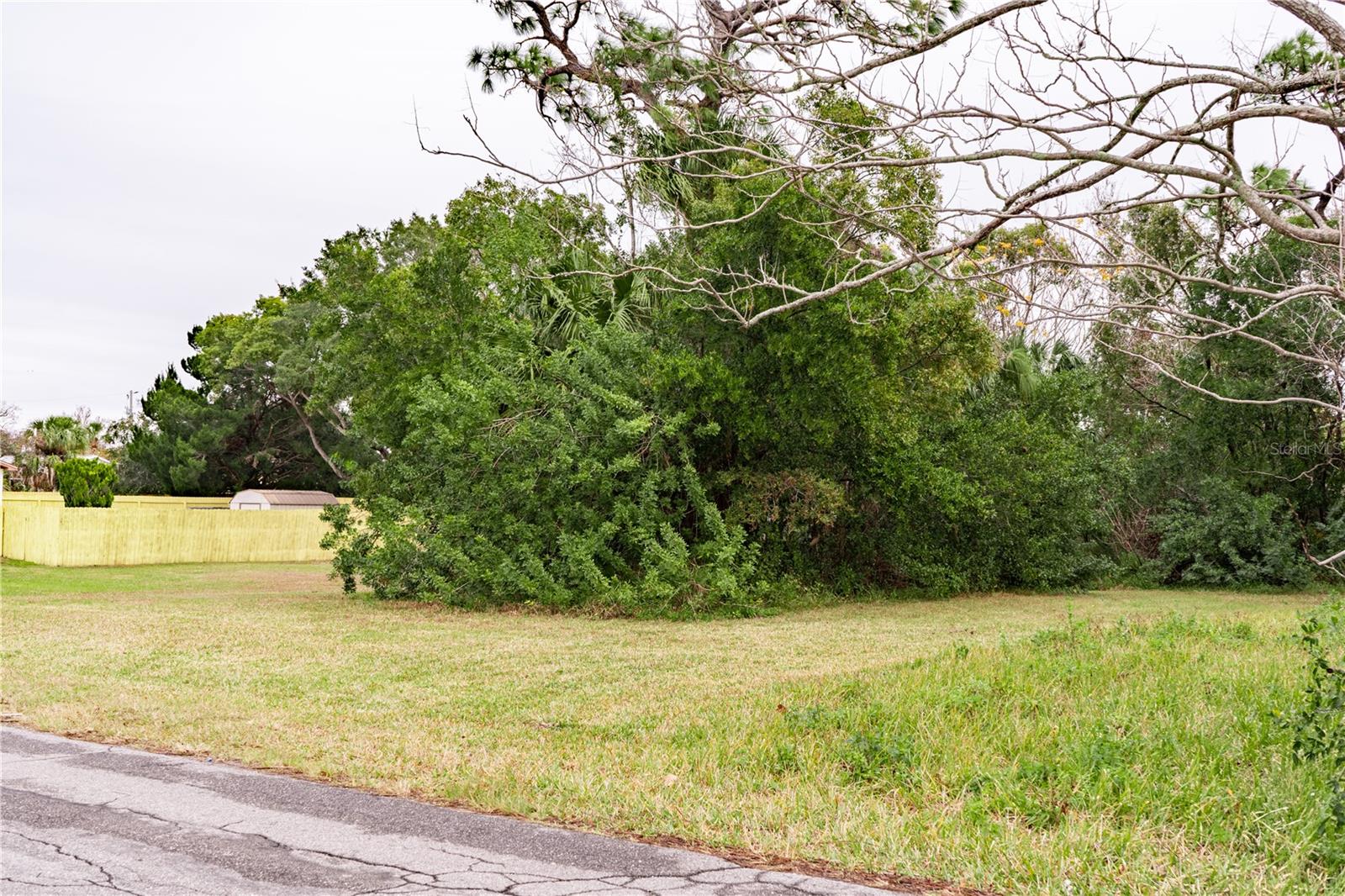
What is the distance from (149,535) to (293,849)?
88.7ft

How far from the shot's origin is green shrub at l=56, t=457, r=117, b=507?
96.3 feet

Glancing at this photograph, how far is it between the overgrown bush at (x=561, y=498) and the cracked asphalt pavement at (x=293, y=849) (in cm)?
1012

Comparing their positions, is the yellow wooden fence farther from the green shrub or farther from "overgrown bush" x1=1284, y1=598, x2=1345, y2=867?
"overgrown bush" x1=1284, y1=598, x2=1345, y2=867

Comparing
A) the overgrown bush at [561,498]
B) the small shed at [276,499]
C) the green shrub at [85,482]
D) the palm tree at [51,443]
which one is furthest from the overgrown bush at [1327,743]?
the palm tree at [51,443]

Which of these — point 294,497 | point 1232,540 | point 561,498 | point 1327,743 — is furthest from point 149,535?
point 1327,743

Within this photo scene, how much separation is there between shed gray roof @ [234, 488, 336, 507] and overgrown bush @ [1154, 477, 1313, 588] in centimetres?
3079

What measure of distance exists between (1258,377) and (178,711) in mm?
20194

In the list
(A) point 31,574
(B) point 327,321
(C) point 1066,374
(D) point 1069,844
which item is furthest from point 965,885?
(A) point 31,574

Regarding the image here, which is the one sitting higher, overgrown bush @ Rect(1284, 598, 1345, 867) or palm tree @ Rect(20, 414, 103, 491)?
palm tree @ Rect(20, 414, 103, 491)

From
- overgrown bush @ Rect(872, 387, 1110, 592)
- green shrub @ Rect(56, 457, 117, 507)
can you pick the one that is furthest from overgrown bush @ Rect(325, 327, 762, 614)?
green shrub @ Rect(56, 457, 117, 507)

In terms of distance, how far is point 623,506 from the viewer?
55.1 feet
